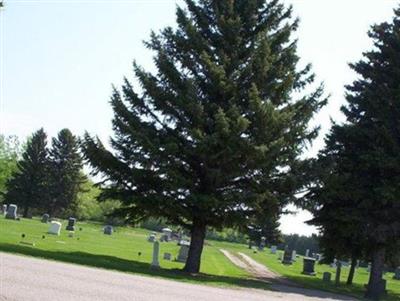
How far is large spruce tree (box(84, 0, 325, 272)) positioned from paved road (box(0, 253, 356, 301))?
6.30 metres

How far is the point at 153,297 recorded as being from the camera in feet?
38.3

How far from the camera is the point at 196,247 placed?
2223 centimetres

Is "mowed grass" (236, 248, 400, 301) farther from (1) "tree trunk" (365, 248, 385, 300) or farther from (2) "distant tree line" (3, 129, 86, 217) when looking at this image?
(2) "distant tree line" (3, 129, 86, 217)

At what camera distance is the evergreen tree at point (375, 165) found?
2380 centimetres

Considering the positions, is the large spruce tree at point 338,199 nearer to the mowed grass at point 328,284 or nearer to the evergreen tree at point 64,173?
the mowed grass at point 328,284

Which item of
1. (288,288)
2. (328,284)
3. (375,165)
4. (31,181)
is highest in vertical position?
(375,165)

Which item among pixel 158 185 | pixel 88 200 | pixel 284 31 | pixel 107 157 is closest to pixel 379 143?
pixel 284 31

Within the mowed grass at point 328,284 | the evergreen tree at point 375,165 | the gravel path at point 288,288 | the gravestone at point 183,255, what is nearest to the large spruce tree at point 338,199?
the evergreen tree at point 375,165

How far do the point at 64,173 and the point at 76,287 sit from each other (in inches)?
2645

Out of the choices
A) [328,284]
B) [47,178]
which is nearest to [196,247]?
[328,284]

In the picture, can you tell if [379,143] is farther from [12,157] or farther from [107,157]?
[12,157]

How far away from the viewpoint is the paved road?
1000cm

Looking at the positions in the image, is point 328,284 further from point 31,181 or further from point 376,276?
point 31,181

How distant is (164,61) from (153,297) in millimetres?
12566
